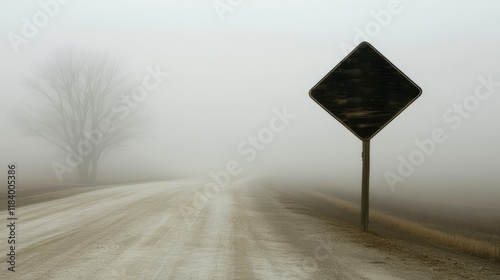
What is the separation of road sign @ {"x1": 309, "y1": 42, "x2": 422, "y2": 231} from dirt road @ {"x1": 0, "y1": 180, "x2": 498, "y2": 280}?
2.33 m

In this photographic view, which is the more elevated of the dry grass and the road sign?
the road sign

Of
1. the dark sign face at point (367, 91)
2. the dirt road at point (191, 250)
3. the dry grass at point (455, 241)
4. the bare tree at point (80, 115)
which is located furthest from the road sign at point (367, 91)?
the bare tree at point (80, 115)

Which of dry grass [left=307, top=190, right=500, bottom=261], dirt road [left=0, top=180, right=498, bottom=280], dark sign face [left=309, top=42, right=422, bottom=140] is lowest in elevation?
dry grass [left=307, top=190, right=500, bottom=261]

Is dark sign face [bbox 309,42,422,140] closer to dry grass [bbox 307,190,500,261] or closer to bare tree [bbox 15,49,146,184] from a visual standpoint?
dry grass [bbox 307,190,500,261]

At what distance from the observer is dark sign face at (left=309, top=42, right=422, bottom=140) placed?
8875 mm

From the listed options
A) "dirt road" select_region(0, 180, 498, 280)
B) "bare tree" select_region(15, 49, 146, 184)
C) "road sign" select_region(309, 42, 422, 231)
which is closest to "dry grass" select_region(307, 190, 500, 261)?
"dirt road" select_region(0, 180, 498, 280)

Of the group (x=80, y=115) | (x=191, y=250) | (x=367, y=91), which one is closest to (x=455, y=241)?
(x=367, y=91)

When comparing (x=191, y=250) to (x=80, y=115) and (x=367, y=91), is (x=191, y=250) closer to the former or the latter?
(x=367, y=91)

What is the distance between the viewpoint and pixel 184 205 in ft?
45.4

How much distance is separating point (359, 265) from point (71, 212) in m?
8.30

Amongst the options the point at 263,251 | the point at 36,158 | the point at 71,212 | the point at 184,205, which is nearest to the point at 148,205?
the point at 184,205

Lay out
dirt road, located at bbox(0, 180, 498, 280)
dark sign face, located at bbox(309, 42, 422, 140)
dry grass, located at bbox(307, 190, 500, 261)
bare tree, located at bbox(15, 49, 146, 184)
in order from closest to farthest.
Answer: dirt road, located at bbox(0, 180, 498, 280), dry grass, located at bbox(307, 190, 500, 261), dark sign face, located at bbox(309, 42, 422, 140), bare tree, located at bbox(15, 49, 146, 184)

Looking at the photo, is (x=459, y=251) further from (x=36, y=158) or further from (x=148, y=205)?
(x=36, y=158)

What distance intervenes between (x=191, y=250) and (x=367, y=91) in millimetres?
4676
